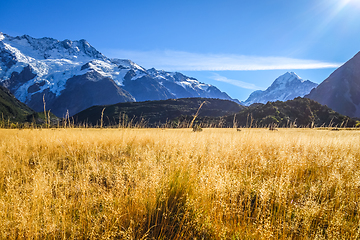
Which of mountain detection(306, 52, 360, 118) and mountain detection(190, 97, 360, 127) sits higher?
mountain detection(306, 52, 360, 118)

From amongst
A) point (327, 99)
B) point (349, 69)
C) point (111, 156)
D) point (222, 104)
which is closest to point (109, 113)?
point (222, 104)

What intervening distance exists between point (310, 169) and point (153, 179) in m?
4.60

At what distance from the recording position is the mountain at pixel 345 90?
158 metres

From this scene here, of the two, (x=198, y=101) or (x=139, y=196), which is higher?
(x=198, y=101)

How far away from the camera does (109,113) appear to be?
394ft

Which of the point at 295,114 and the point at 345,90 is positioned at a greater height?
the point at 345,90

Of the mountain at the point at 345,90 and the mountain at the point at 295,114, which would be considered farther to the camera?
the mountain at the point at 345,90

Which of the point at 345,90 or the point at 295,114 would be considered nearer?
the point at 295,114

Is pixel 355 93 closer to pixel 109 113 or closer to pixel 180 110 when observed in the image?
pixel 180 110

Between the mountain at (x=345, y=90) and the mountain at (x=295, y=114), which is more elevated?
the mountain at (x=345, y=90)

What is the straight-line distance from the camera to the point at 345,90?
166 meters

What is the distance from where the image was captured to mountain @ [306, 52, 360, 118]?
158250 mm

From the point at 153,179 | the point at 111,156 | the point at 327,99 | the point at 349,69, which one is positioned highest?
the point at 349,69

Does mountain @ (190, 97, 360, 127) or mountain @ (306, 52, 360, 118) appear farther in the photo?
mountain @ (306, 52, 360, 118)
